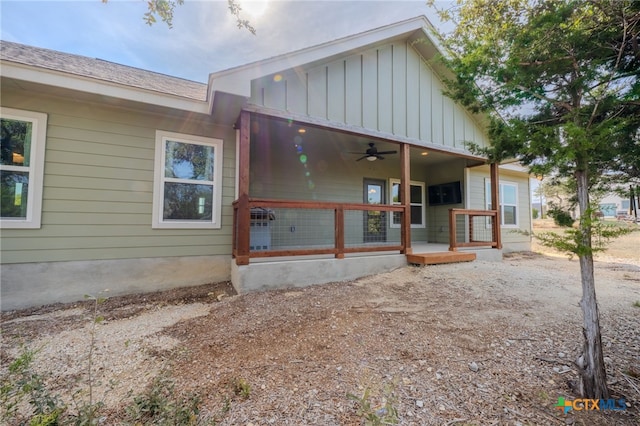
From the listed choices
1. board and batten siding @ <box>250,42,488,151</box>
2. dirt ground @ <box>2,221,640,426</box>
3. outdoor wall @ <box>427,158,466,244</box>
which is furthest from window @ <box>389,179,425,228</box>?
dirt ground @ <box>2,221,640,426</box>

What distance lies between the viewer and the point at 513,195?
32.7 feet

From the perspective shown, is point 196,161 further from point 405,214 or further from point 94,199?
point 405,214

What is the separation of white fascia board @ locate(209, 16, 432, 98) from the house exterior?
22 millimetres

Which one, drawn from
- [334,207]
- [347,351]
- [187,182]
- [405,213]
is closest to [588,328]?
[347,351]

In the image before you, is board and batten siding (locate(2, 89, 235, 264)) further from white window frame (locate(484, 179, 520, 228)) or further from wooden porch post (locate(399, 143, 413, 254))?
white window frame (locate(484, 179, 520, 228))

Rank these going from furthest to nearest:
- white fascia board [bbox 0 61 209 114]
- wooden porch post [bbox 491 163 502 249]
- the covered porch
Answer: wooden porch post [bbox 491 163 502 249]
the covered porch
white fascia board [bbox 0 61 209 114]

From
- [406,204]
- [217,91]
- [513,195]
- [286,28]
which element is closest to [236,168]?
[217,91]

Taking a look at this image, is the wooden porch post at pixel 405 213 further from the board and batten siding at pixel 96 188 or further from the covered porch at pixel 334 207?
the board and batten siding at pixel 96 188

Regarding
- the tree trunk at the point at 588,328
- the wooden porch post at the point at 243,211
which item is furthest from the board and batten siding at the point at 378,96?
the tree trunk at the point at 588,328

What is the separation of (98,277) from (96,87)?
9.37 ft

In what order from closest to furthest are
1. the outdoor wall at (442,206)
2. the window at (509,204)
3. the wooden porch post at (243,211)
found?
the wooden porch post at (243,211)
the outdoor wall at (442,206)
the window at (509,204)

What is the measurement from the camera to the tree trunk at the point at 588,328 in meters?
1.98

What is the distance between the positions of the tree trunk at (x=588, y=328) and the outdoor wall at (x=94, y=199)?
495cm

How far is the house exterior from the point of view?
3.95m
